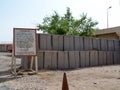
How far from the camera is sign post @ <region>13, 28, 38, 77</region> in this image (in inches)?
459

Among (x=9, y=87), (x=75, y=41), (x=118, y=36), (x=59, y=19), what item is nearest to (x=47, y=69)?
(x=75, y=41)

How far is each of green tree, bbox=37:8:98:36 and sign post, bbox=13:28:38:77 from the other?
34.5 feet

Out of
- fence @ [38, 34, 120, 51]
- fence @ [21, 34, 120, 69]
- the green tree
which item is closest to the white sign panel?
fence @ [21, 34, 120, 69]

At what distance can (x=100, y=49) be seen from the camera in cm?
1797

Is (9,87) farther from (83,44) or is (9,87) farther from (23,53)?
(83,44)

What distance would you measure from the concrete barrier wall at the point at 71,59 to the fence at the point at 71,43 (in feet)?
1.68

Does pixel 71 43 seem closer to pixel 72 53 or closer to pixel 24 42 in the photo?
pixel 72 53

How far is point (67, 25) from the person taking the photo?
23547 mm

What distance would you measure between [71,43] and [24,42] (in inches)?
185

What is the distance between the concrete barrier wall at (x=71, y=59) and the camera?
13680mm

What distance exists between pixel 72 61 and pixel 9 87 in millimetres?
6709

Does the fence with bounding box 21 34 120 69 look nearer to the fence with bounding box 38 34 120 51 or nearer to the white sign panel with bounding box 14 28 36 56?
the fence with bounding box 38 34 120 51

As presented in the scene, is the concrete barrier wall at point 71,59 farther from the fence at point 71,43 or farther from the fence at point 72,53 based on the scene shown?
the fence at point 71,43

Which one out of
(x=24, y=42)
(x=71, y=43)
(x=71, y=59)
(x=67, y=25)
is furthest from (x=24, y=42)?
(x=67, y=25)
